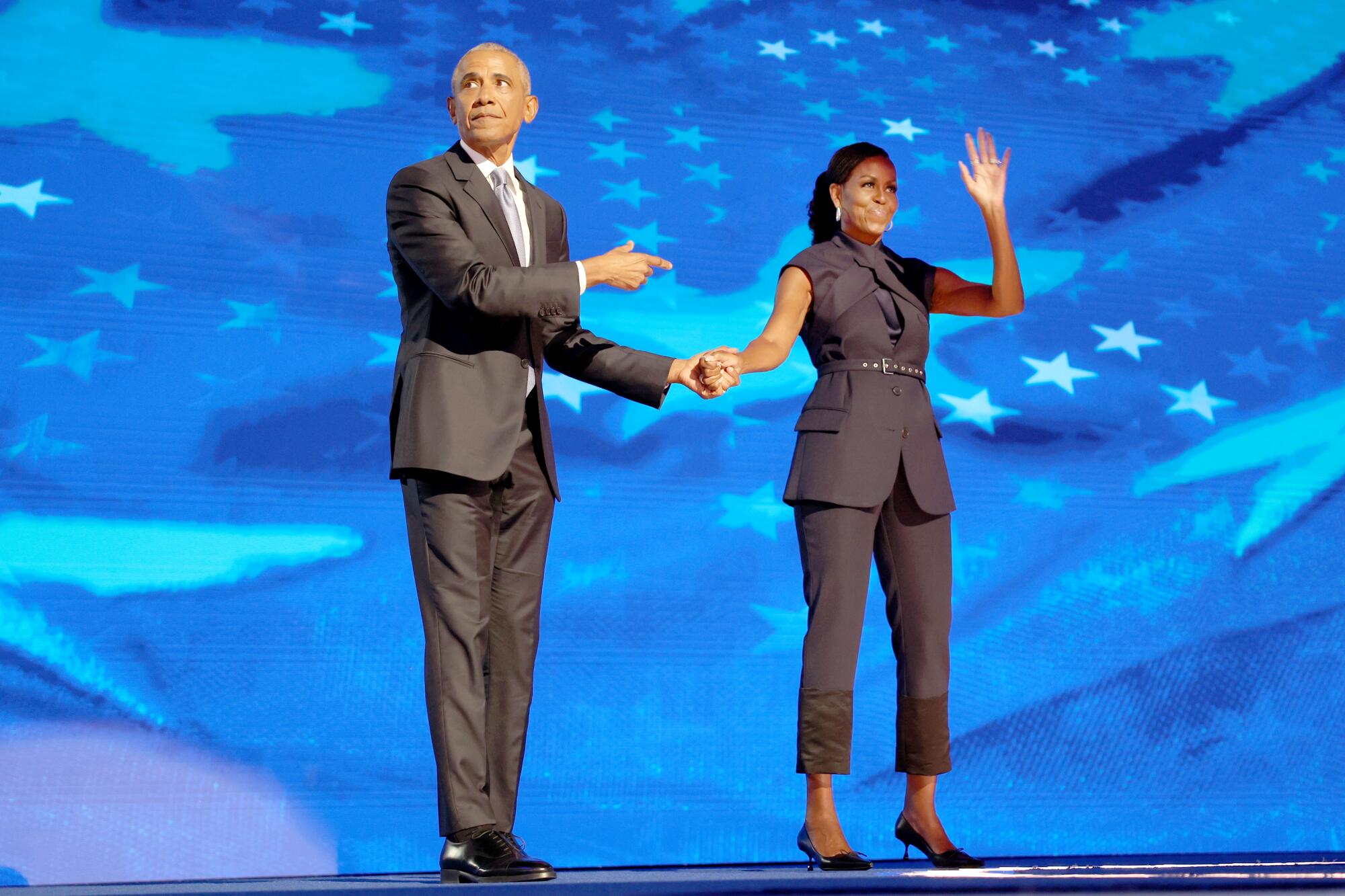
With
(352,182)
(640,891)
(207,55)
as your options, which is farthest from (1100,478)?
(207,55)

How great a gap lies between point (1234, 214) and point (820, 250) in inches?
66.2

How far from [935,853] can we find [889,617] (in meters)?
0.39

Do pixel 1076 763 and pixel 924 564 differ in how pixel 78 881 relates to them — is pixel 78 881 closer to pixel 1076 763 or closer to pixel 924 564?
pixel 924 564

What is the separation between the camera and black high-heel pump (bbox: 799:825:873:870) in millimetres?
2010

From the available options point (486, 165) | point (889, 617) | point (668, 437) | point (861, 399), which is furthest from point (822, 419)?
point (668, 437)

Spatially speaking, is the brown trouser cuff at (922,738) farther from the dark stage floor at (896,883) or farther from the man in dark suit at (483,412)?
the man in dark suit at (483,412)

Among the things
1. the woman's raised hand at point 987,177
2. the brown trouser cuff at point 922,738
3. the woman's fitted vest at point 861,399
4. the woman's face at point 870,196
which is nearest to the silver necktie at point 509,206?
the woman's fitted vest at point 861,399

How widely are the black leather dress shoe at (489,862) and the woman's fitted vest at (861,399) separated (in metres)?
0.76

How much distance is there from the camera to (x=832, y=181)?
2.38 m

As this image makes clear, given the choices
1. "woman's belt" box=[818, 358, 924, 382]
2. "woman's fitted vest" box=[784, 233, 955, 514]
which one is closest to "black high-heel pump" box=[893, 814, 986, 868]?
"woman's fitted vest" box=[784, 233, 955, 514]

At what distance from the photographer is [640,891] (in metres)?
1.38

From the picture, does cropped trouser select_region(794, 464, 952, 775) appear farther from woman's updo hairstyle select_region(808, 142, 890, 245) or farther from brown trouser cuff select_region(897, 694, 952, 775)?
woman's updo hairstyle select_region(808, 142, 890, 245)

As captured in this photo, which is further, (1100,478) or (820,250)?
(1100,478)

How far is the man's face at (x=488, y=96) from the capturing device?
1.95 m
